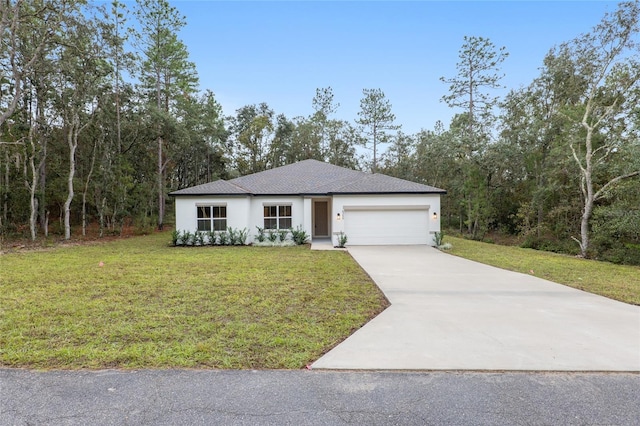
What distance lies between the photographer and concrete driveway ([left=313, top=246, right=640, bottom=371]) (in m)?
3.23

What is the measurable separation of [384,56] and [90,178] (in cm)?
1795

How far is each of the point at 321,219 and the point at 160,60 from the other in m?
15.6

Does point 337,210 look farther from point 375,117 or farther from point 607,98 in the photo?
point 375,117

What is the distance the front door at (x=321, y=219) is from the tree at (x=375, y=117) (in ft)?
46.0

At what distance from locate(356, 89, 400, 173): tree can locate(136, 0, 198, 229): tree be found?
15234 millimetres

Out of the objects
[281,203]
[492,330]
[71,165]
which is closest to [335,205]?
[281,203]

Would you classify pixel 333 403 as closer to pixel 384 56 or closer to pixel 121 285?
pixel 121 285

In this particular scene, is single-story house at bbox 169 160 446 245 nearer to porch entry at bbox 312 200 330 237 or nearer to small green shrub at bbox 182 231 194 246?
small green shrub at bbox 182 231 194 246

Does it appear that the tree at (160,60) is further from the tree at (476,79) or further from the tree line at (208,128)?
the tree at (476,79)

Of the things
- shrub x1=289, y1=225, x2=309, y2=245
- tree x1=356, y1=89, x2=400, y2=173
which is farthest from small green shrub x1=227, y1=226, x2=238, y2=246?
tree x1=356, y1=89, x2=400, y2=173

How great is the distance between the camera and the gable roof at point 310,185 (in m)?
14.0

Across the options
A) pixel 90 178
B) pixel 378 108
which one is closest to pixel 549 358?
pixel 90 178

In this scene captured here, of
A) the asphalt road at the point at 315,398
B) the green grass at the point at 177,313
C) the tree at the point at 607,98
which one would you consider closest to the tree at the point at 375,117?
the tree at the point at 607,98

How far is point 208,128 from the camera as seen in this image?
26.5m
